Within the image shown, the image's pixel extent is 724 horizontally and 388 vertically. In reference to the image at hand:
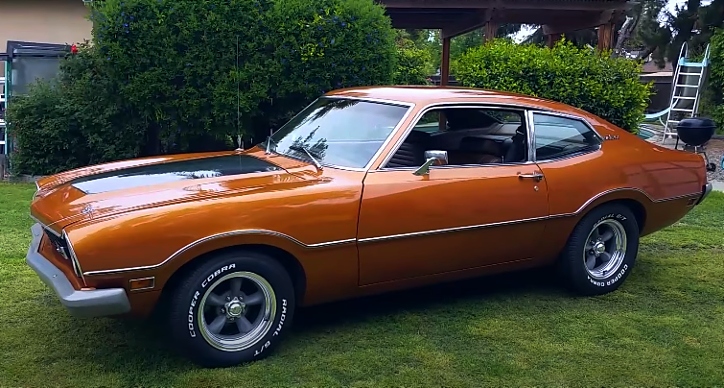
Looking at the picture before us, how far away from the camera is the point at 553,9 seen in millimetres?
12641

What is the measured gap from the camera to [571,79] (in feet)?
29.0

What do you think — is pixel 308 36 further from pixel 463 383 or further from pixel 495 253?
pixel 463 383

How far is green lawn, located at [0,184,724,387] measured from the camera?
3643 mm

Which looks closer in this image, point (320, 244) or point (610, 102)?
point (320, 244)

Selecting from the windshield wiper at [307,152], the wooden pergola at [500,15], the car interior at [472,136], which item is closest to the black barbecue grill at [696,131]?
the wooden pergola at [500,15]

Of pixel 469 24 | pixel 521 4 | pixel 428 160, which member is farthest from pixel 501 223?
pixel 469 24

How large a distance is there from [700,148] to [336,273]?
8.48 meters

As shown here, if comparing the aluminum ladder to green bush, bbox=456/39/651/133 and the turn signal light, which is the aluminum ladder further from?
the turn signal light

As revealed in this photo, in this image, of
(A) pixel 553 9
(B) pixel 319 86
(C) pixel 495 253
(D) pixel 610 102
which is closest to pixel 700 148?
(D) pixel 610 102

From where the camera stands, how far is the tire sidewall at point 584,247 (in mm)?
4859

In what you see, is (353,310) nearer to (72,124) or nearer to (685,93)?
(72,124)

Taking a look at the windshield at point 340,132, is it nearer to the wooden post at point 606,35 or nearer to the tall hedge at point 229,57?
the tall hedge at point 229,57

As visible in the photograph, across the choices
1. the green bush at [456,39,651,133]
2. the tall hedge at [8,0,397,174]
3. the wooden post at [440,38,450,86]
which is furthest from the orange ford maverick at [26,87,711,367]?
the wooden post at [440,38,450,86]

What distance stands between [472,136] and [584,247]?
3.77 feet
